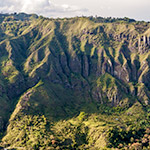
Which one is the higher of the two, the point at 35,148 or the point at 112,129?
the point at 112,129

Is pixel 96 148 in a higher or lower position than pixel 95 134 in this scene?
lower

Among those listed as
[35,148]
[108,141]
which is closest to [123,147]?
[108,141]

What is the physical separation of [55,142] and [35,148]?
56.6 ft

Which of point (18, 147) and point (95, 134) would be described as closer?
point (18, 147)

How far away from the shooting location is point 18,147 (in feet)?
584

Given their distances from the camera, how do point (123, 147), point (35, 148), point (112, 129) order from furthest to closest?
point (112, 129)
point (123, 147)
point (35, 148)

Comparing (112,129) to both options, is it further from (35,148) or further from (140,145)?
(35,148)

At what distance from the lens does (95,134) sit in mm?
199250

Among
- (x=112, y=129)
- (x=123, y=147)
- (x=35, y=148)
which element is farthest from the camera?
(x=112, y=129)

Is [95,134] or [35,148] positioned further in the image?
[95,134]

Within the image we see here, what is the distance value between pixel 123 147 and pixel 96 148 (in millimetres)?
24922

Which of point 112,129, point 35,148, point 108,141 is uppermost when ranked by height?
point 112,129

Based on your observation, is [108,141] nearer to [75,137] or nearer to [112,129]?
[112,129]

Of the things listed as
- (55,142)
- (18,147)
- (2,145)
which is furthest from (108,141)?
(2,145)
